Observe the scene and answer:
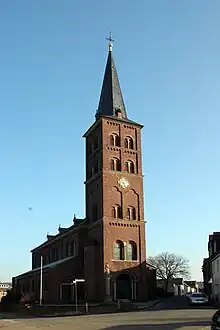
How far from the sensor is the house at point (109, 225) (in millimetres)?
59500

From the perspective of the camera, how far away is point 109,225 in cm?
6066

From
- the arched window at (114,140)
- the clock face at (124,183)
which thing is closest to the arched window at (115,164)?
the clock face at (124,183)

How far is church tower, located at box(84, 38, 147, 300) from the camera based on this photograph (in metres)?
59.3

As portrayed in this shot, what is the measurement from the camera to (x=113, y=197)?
62.6m

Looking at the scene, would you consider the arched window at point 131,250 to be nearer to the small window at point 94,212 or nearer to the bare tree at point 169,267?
the small window at point 94,212

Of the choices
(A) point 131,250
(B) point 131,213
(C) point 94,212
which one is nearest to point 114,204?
(B) point 131,213

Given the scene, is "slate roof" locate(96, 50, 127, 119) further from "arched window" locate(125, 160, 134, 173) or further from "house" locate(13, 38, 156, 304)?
"arched window" locate(125, 160, 134, 173)

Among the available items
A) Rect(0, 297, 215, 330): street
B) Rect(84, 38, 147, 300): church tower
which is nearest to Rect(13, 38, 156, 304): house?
Rect(84, 38, 147, 300): church tower

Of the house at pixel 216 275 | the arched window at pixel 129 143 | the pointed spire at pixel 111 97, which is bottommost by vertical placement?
the house at pixel 216 275

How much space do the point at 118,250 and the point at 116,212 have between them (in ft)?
16.3

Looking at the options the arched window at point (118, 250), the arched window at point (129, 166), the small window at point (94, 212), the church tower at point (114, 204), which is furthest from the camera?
the arched window at point (129, 166)

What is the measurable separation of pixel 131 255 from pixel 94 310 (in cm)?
1665

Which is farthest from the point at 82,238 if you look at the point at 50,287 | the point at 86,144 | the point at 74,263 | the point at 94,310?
the point at 94,310

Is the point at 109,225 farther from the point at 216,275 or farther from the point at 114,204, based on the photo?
the point at 216,275
